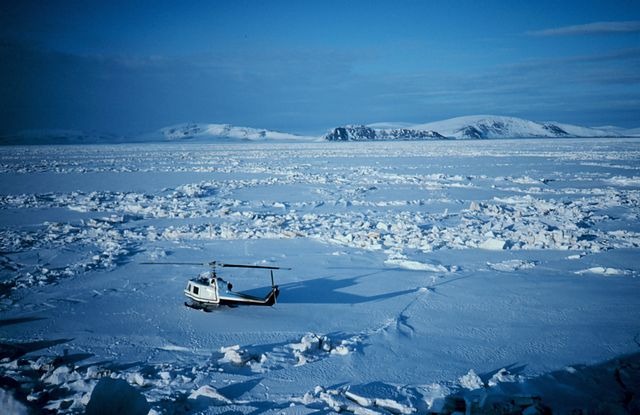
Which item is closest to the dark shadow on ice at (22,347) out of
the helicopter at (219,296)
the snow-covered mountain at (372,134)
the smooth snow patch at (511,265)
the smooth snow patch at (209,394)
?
the helicopter at (219,296)

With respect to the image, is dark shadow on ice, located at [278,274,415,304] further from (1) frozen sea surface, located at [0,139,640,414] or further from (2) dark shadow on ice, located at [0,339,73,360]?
(2) dark shadow on ice, located at [0,339,73,360]

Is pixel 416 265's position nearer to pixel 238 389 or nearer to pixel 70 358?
pixel 238 389

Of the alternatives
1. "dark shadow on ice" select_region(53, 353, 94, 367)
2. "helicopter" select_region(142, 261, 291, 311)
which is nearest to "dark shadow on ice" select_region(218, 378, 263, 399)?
"helicopter" select_region(142, 261, 291, 311)

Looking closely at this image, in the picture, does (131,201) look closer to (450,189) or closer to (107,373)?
(107,373)

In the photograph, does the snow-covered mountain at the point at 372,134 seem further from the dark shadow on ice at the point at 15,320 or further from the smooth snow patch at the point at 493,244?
the dark shadow on ice at the point at 15,320

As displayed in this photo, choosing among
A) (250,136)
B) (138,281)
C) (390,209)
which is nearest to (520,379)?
(138,281)

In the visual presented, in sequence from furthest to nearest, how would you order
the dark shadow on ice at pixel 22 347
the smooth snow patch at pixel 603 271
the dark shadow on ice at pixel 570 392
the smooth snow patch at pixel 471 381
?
the smooth snow patch at pixel 603 271
the dark shadow on ice at pixel 22 347
the smooth snow patch at pixel 471 381
the dark shadow on ice at pixel 570 392
